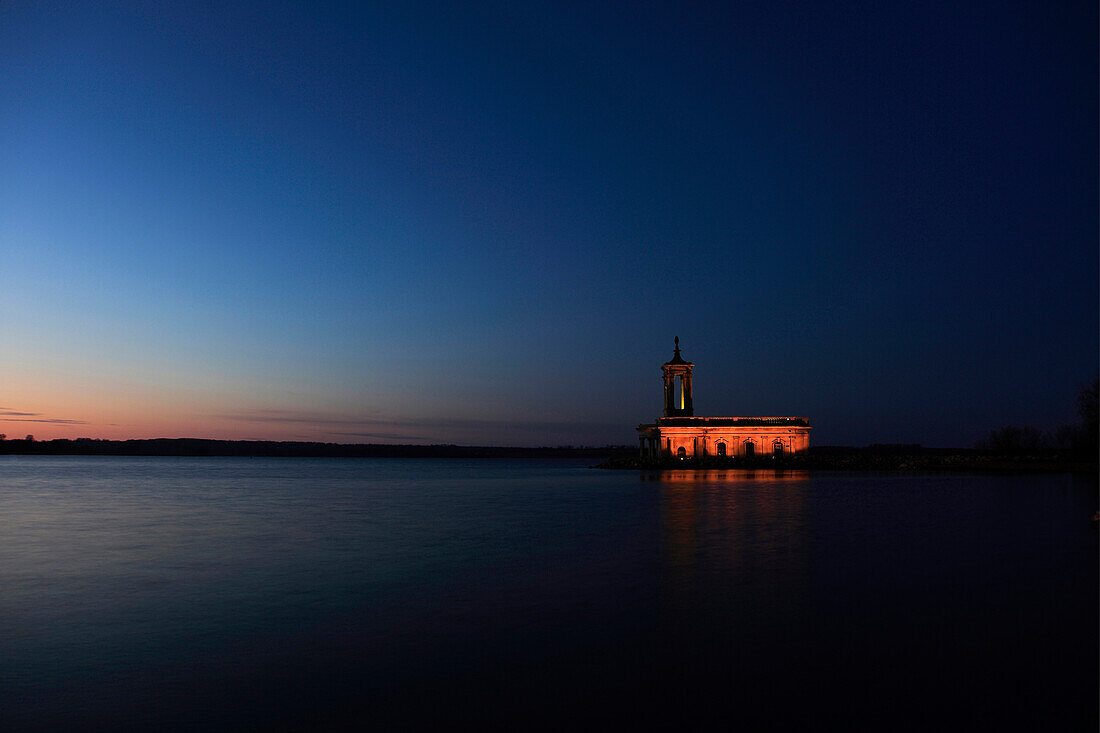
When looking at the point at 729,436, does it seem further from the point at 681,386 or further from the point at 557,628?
the point at 557,628

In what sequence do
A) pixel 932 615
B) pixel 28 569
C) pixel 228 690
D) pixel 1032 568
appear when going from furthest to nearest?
pixel 28 569 < pixel 1032 568 < pixel 932 615 < pixel 228 690

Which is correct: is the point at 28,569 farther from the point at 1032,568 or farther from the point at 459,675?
the point at 1032,568

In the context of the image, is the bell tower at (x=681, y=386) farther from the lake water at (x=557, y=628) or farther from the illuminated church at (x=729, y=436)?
the lake water at (x=557, y=628)

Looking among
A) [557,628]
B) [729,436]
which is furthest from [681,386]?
[557,628]

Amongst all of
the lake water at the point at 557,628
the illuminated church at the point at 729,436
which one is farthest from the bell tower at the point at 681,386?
the lake water at the point at 557,628

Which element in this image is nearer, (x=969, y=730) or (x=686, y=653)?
(x=969, y=730)

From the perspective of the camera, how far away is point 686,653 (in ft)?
32.3

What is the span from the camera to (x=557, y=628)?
11180mm

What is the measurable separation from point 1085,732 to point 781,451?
7167 centimetres

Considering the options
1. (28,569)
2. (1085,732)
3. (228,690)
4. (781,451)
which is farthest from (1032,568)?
(781,451)

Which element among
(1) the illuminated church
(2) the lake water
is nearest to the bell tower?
(1) the illuminated church

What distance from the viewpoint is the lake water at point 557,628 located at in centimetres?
793

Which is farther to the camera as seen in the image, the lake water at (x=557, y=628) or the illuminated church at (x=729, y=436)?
the illuminated church at (x=729, y=436)

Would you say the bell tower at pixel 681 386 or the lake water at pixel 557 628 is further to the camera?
the bell tower at pixel 681 386
